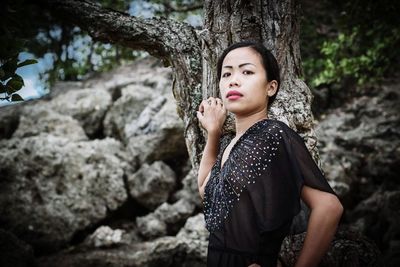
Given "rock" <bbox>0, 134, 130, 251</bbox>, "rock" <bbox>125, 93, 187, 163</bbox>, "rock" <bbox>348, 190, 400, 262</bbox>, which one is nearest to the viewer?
"rock" <bbox>348, 190, 400, 262</bbox>

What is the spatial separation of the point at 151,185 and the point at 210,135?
507 cm

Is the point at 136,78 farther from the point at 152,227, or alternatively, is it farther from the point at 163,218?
the point at 152,227

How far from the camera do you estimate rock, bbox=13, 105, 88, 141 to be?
730 cm

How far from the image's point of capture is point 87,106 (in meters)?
8.27

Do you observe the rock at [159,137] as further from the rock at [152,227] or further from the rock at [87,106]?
the rock at [152,227]

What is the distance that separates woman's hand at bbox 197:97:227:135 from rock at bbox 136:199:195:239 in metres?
4.73

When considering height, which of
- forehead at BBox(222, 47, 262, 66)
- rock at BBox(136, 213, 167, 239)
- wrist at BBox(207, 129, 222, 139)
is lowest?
rock at BBox(136, 213, 167, 239)

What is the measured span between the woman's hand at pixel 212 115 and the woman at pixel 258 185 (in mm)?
253

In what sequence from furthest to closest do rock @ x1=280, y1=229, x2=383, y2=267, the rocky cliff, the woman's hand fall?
1. the rocky cliff
2. the woman's hand
3. rock @ x1=280, y1=229, x2=383, y2=267

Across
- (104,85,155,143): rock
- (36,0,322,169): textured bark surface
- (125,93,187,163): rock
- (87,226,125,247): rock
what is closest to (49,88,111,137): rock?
(104,85,155,143): rock

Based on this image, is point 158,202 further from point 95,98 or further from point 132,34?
point 132,34

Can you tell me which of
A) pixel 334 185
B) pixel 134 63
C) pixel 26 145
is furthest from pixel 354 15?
pixel 134 63

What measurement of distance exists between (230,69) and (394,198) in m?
5.27

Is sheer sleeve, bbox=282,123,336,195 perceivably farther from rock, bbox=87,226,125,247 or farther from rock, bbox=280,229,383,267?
rock, bbox=87,226,125,247
